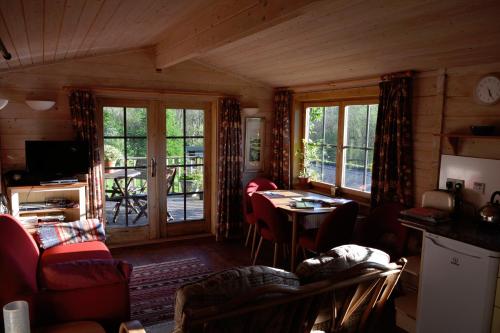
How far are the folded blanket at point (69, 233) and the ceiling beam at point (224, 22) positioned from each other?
189cm

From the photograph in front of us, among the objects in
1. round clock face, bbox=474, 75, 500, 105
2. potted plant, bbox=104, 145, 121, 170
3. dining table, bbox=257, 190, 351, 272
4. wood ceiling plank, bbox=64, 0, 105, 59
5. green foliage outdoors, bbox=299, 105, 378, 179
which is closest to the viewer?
wood ceiling plank, bbox=64, 0, 105, 59

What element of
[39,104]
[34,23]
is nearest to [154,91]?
[39,104]

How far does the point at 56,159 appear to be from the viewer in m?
4.32

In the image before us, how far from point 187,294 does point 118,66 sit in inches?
153

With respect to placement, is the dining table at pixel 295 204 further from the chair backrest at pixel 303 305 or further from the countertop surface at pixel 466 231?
the chair backrest at pixel 303 305

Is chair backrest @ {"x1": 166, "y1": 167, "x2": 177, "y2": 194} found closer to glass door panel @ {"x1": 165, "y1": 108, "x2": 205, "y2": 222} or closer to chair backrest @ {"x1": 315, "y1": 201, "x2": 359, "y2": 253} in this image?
glass door panel @ {"x1": 165, "y1": 108, "x2": 205, "y2": 222}

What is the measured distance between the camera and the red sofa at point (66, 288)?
2387 millimetres

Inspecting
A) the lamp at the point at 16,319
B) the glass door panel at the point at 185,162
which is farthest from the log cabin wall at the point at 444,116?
the lamp at the point at 16,319

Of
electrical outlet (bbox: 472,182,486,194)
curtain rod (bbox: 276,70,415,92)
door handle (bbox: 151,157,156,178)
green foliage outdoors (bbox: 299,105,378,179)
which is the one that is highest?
curtain rod (bbox: 276,70,415,92)

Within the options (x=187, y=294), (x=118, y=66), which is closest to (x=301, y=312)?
(x=187, y=294)

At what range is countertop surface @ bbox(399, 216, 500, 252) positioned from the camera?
101 inches

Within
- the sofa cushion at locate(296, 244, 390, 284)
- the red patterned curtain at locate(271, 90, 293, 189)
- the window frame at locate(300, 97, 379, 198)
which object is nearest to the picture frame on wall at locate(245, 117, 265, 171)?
the red patterned curtain at locate(271, 90, 293, 189)

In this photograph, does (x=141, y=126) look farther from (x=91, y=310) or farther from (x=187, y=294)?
(x=187, y=294)

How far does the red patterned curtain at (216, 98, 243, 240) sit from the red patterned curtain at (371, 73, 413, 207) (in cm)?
202
